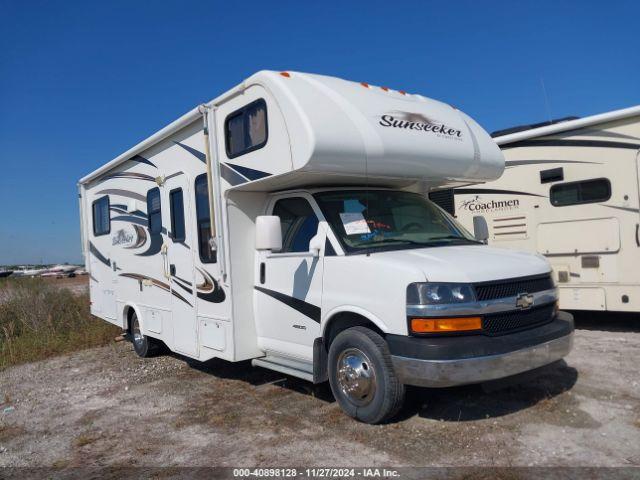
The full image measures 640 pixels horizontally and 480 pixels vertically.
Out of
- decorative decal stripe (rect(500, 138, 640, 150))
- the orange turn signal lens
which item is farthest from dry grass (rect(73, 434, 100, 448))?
decorative decal stripe (rect(500, 138, 640, 150))

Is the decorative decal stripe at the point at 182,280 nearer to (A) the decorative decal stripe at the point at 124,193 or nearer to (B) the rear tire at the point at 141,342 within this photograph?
(A) the decorative decal stripe at the point at 124,193

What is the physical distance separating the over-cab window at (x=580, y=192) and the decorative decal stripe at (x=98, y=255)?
7.00 metres

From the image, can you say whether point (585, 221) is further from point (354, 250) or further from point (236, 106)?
point (236, 106)

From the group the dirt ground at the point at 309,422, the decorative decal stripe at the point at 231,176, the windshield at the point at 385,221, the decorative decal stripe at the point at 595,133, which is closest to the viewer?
the dirt ground at the point at 309,422

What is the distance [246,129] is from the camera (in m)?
5.50

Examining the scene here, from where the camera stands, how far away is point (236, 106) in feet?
18.4

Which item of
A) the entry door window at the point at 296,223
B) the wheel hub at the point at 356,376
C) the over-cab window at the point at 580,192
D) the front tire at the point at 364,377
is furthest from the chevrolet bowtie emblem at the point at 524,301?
the over-cab window at the point at 580,192

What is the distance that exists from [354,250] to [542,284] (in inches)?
63.6

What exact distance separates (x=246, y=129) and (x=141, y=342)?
4.16 m

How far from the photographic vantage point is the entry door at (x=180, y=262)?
6.54m

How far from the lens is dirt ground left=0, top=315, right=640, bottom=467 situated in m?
4.08

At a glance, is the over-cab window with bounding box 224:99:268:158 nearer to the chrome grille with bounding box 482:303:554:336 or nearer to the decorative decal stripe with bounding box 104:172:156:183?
the decorative decal stripe with bounding box 104:172:156:183

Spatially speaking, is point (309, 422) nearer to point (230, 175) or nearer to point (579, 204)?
point (230, 175)

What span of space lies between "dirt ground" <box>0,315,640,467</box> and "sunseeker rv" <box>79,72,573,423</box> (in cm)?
39
